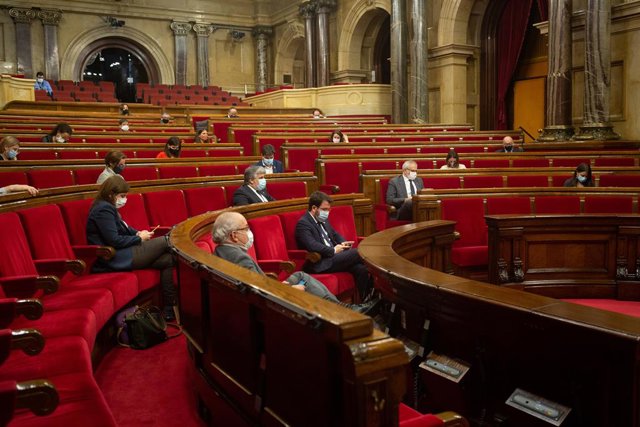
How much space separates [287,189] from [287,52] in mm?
15296

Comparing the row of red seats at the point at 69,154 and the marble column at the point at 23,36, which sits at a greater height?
the marble column at the point at 23,36

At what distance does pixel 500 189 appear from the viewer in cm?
507

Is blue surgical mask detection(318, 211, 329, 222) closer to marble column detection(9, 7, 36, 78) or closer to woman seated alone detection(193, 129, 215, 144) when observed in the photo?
woman seated alone detection(193, 129, 215, 144)

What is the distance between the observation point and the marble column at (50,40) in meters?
17.5

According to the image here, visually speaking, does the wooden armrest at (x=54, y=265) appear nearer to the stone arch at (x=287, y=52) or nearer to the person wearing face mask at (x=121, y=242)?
the person wearing face mask at (x=121, y=242)

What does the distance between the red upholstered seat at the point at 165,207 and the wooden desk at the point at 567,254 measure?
7.29 feet

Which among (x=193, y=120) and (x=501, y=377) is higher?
(x=193, y=120)

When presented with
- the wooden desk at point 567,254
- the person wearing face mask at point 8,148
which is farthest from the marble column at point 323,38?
the wooden desk at point 567,254

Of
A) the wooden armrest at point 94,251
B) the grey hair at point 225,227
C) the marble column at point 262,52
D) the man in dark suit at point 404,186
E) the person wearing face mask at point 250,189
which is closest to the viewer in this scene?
the grey hair at point 225,227

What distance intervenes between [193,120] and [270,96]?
13.4ft

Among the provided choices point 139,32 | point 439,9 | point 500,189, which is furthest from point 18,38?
point 500,189

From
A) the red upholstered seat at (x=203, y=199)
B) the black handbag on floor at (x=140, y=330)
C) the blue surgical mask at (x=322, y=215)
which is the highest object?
the red upholstered seat at (x=203, y=199)

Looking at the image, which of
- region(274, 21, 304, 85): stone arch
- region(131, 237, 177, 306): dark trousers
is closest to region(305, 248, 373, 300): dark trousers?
region(131, 237, 177, 306): dark trousers

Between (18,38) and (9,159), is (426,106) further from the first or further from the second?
(18,38)
